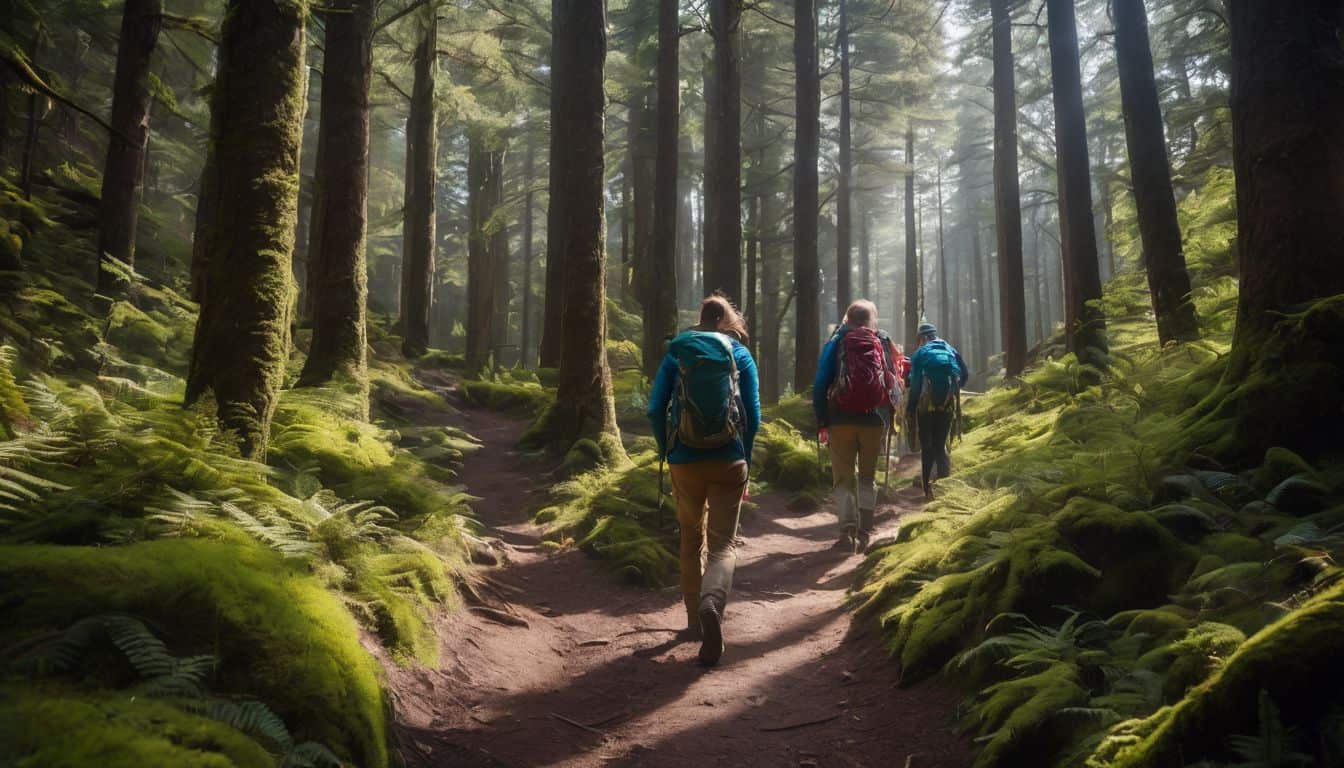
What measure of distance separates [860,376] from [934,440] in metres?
2.54

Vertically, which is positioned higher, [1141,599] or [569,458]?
[569,458]

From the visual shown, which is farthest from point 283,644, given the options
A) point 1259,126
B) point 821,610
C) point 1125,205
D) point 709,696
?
point 1125,205

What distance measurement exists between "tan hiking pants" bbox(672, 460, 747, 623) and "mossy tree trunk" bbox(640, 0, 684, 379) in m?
8.13

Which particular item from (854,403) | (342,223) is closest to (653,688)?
(854,403)

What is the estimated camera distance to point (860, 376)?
7863mm

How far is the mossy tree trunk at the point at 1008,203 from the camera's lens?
730 inches

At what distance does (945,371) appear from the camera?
369 inches

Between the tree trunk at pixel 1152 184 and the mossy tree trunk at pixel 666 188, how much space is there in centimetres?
716

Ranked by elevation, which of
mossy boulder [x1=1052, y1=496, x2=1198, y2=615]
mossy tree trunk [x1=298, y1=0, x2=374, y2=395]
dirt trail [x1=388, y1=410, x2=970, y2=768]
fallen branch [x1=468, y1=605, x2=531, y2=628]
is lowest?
dirt trail [x1=388, y1=410, x2=970, y2=768]

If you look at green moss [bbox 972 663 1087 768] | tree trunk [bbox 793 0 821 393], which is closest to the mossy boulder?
green moss [bbox 972 663 1087 768]

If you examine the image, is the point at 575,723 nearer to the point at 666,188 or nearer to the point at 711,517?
the point at 711,517

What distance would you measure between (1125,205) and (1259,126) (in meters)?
17.1

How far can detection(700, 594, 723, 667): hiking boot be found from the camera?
5375 millimetres

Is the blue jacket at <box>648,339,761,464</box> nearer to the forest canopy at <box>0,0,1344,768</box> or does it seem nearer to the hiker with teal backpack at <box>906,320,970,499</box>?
the forest canopy at <box>0,0,1344,768</box>
